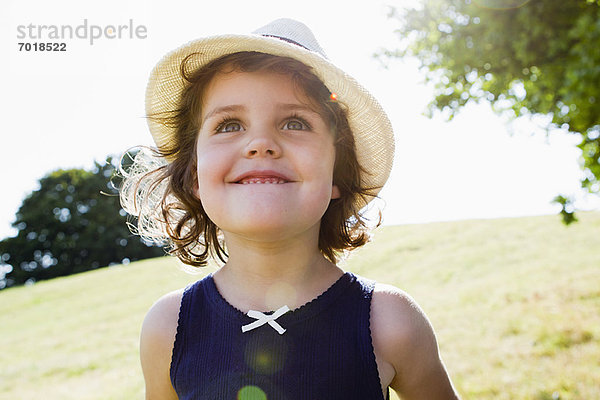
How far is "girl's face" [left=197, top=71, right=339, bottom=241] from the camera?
1.87 metres

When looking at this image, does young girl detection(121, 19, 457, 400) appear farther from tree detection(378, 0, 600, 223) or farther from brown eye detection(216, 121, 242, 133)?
tree detection(378, 0, 600, 223)

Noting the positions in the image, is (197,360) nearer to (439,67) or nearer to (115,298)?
(439,67)

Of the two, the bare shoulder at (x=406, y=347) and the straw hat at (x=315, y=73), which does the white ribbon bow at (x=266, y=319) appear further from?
the straw hat at (x=315, y=73)

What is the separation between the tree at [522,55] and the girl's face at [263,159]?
8.53 ft

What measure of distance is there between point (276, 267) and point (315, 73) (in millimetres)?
844

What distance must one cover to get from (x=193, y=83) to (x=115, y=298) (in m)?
17.1

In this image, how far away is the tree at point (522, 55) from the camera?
3771mm

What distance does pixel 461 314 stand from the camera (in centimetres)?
976

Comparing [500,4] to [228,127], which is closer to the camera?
[228,127]

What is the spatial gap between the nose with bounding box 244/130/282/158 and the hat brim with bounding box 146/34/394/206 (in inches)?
14.7

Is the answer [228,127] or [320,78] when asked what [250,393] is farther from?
[320,78]

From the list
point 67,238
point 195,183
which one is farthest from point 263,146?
point 67,238

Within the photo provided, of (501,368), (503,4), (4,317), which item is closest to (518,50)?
(503,4)

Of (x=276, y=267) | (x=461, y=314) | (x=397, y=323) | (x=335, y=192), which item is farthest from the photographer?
(x=461, y=314)
